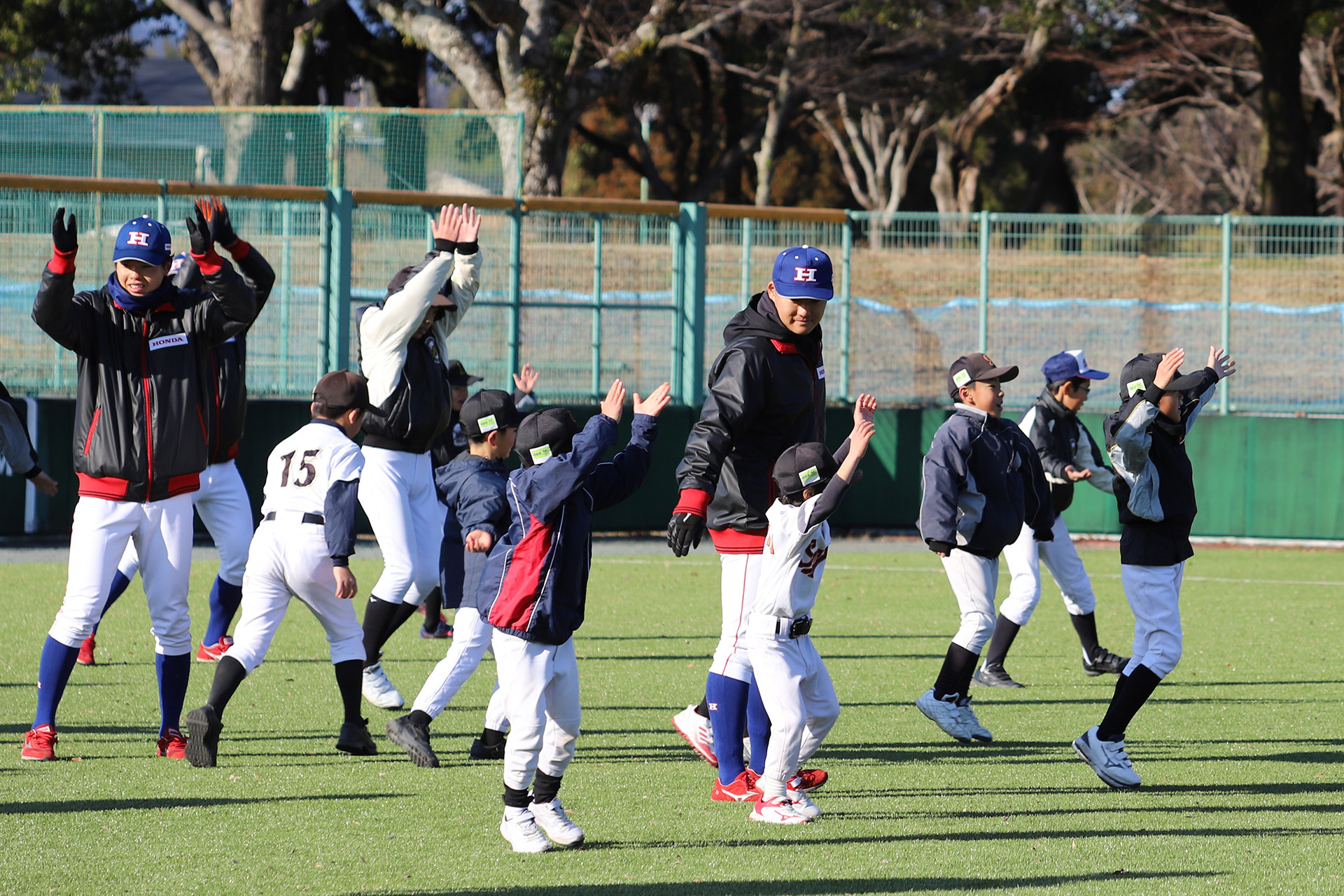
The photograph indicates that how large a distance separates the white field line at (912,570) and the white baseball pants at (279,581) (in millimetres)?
7320

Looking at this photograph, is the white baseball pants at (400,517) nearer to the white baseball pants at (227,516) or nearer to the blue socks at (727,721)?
the white baseball pants at (227,516)

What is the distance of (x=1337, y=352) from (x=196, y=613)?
12.3 metres

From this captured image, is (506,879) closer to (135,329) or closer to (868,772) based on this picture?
(868,772)

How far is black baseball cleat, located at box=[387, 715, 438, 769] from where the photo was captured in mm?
5977

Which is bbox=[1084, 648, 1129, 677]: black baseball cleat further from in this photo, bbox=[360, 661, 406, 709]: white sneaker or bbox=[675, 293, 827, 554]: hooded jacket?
bbox=[360, 661, 406, 709]: white sneaker

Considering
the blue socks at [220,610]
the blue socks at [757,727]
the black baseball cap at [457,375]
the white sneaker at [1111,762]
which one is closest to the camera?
the blue socks at [757,727]

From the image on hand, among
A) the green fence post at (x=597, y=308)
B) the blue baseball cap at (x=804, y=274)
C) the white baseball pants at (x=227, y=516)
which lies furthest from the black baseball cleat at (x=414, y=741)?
Result: the green fence post at (x=597, y=308)

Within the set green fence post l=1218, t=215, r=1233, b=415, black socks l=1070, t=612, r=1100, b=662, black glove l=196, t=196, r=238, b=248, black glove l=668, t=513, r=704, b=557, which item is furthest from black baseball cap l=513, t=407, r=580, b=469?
green fence post l=1218, t=215, r=1233, b=415

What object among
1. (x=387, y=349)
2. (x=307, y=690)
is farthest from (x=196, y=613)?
(x=387, y=349)

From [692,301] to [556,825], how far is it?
11.7m

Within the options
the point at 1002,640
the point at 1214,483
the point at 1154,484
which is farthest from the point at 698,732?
the point at 1214,483

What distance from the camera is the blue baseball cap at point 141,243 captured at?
573 centimetres

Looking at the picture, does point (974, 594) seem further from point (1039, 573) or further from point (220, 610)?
point (220, 610)

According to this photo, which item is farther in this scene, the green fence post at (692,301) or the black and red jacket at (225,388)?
the green fence post at (692,301)
